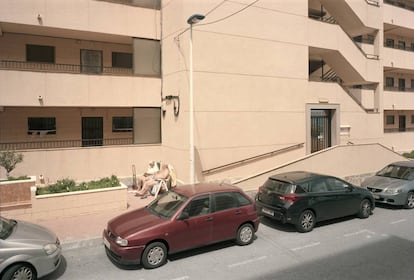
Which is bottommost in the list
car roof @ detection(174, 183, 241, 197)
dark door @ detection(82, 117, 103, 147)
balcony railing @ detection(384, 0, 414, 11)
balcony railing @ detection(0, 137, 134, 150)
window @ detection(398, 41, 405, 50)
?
car roof @ detection(174, 183, 241, 197)

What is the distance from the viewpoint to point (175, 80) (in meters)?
14.0

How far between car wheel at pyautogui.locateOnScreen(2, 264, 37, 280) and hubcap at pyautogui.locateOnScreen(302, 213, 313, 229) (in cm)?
695

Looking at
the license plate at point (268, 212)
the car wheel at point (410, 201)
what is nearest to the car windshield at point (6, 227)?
the license plate at point (268, 212)

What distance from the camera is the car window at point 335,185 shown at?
1021 centimetres

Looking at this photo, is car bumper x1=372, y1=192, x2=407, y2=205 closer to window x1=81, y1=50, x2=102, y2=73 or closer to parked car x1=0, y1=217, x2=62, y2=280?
parked car x1=0, y1=217, x2=62, y2=280

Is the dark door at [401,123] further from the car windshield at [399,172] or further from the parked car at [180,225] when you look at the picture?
the parked car at [180,225]

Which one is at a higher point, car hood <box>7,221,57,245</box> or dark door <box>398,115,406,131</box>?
dark door <box>398,115,406,131</box>

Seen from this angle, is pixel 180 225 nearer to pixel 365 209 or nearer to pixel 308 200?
pixel 308 200

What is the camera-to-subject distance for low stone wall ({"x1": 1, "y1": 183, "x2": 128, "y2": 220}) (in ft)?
33.0

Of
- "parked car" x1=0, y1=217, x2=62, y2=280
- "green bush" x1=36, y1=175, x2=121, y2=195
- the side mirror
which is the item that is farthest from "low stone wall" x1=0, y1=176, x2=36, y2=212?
the side mirror

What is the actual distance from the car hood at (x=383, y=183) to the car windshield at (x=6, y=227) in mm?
12095

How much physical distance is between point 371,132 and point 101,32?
16.0m

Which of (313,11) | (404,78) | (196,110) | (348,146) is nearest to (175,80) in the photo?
(196,110)

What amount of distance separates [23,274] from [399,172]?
13.5 metres
